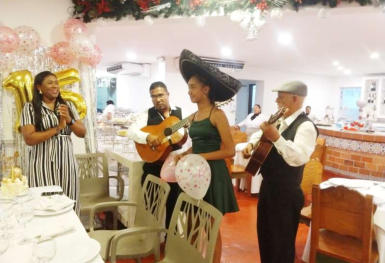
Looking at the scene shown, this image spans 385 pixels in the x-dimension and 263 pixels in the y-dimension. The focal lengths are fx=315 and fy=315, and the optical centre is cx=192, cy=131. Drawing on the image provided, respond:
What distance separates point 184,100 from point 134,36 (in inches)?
143

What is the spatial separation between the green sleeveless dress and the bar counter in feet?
13.6

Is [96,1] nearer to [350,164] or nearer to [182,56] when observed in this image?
[182,56]

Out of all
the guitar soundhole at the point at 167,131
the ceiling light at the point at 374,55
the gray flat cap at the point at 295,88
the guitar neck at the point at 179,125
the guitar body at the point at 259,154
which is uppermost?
the ceiling light at the point at 374,55

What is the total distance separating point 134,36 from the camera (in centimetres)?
564

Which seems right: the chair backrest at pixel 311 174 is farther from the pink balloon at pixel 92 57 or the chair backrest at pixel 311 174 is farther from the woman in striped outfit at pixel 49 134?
the pink balloon at pixel 92 57

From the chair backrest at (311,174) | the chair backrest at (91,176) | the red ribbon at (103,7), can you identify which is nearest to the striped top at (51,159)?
the chair backrest at (91,176)

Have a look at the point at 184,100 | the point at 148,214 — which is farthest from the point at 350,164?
the point at 148,214

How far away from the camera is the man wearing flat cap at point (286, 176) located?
1927 mm

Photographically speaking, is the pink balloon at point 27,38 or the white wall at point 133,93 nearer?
the pink balloon at point 27,38

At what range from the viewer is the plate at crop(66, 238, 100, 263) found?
3.82 feet

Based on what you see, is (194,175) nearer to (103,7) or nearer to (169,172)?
(169,172)

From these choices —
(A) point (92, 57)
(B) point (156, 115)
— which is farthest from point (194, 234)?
(A) point (92, 57)

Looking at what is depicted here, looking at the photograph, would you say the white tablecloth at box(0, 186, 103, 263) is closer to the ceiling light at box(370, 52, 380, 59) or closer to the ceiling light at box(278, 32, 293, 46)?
the ceiling light at box(278, 32, 293, 46)

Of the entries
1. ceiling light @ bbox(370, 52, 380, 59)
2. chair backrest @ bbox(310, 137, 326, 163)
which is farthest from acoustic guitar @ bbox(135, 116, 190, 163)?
ceiling light @ bbox(370, 52, 380, 59)
